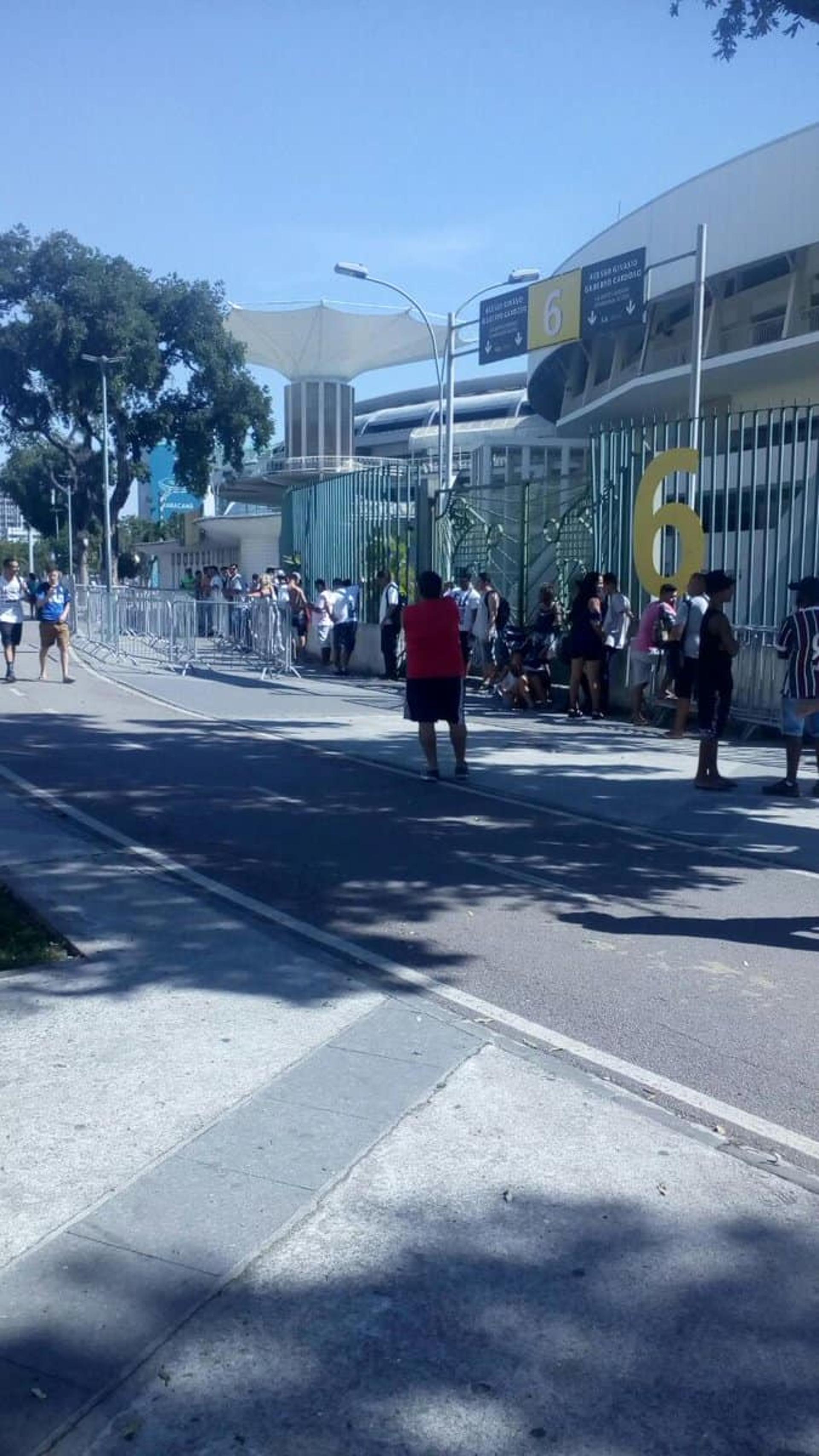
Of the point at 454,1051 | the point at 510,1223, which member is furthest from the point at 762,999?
the point at 510,1223

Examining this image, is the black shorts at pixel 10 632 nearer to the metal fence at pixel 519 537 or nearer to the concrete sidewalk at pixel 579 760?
the concrete sidewalk at pixel 579 760

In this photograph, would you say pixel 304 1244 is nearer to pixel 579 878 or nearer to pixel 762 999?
pixel 762 999

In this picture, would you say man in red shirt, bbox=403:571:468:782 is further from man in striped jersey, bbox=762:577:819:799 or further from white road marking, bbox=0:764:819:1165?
white road marking, bbox=0:764:819:1165

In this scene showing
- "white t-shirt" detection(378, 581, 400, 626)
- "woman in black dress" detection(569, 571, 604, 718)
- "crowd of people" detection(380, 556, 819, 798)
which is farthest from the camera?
"white t-shirt" detection(378, 581, 400, 626)

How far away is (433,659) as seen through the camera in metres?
12.0

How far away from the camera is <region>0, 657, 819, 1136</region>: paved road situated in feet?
19.6

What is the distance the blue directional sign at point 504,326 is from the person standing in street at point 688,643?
25.6 meters

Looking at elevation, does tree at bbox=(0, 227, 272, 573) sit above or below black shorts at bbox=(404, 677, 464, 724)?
above

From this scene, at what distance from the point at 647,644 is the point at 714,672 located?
4666 mm

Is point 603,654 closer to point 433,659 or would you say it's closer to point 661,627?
point 661,627

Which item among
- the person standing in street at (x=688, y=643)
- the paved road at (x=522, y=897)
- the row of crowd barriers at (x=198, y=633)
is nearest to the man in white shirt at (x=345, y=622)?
the row of crowd barriers at (x=198, y=633)

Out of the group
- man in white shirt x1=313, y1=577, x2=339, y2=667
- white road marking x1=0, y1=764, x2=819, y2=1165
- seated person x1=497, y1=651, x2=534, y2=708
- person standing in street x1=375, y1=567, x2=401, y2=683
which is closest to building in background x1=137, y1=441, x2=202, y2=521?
man in white shirt x1=313, y1=577, x2=339, y2=667

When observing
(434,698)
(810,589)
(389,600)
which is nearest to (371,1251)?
(810,589)

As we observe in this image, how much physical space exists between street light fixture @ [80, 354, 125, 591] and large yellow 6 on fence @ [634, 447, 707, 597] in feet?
99.8
